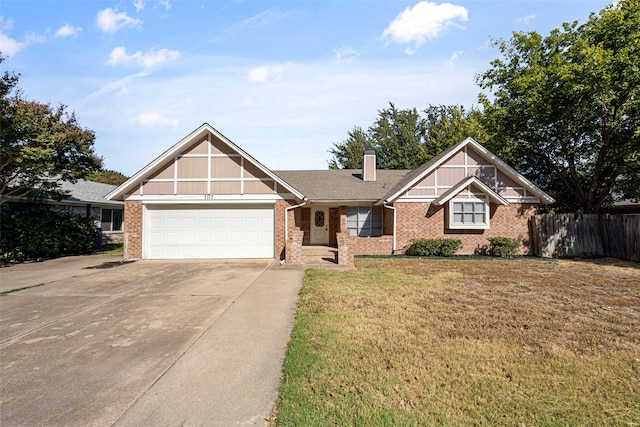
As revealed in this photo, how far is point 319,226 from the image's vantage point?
17.9m

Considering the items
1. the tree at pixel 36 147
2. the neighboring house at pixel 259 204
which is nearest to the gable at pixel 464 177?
the neighboring house at pixel 259 204

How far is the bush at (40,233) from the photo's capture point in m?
13.9

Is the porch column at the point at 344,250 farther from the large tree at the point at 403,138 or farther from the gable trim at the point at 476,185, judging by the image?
the large tree at the point at 403,138

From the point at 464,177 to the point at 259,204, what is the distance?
1040 centimetres

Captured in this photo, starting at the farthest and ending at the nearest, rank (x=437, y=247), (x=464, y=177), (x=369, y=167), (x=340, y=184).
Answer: (x=369, y=167) < (x=340, y=184) < (x=464, y=177) < (x=437, y=247)

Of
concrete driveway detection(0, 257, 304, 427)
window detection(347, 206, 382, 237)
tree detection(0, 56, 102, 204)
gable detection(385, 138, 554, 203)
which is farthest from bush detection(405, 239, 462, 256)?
tree detection(0, 56, 102, 204)

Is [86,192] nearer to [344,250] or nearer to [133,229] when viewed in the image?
[133,229]

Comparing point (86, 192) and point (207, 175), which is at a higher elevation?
point (207, 175)

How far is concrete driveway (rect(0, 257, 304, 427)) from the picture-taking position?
3.07 meters

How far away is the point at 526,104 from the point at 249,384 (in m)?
17.8

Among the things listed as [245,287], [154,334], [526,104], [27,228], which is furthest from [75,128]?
[526,104]

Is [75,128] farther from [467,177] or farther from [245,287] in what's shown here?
[467,177]

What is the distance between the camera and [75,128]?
16.4 meters

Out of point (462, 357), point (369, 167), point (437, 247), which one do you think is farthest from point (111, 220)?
point (462, 357)
